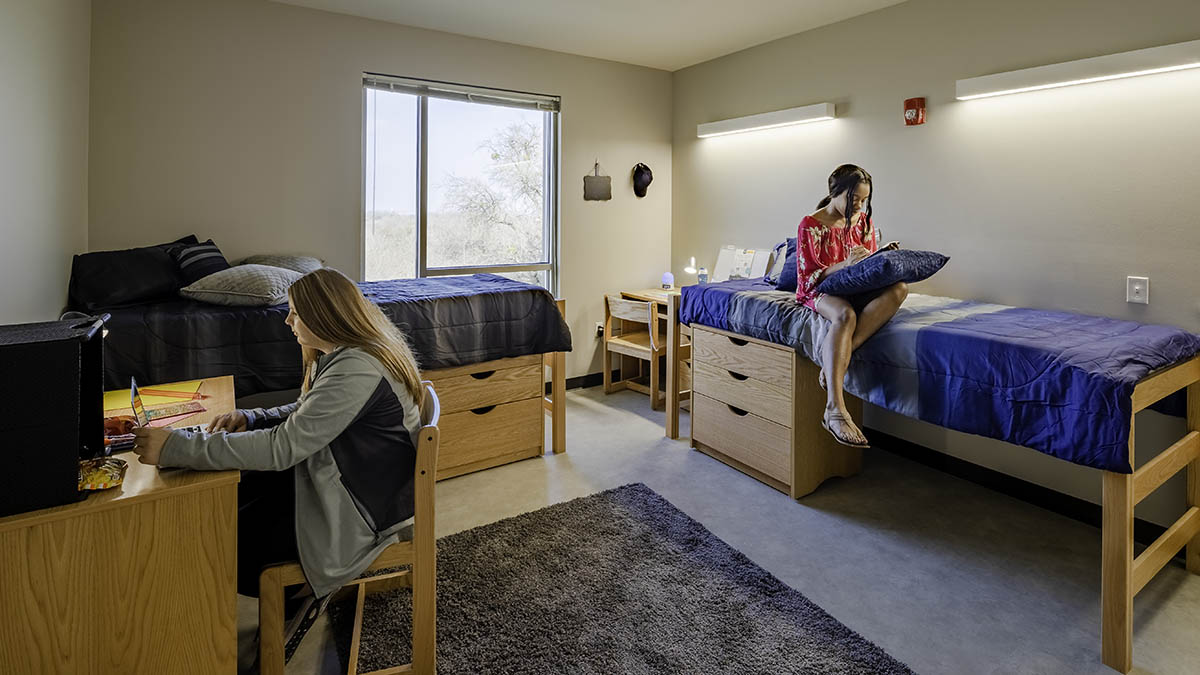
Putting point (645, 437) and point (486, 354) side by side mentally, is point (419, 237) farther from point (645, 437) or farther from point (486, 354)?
point (645, 437)

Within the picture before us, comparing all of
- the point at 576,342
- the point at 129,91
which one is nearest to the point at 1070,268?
the point at 576,342

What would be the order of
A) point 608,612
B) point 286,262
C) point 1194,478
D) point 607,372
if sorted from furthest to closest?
point 607,372, point 286,262, point 1194,478, point 608,612

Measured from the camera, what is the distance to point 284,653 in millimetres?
1504

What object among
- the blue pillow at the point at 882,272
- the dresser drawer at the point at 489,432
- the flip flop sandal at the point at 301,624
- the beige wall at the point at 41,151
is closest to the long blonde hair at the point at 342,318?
the flip flop sandal at the point at 301,624

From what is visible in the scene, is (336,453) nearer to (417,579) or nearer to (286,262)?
(417,579)

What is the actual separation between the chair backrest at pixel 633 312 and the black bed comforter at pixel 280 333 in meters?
1.04

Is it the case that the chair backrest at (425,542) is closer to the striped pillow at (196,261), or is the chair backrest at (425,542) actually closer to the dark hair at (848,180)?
the striped pillow at (196,261)

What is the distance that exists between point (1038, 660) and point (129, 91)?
14.2 feet

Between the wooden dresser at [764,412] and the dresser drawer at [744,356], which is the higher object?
the dresser drawer at [744,356]

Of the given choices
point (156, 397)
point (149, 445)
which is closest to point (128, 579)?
point (149, 445)

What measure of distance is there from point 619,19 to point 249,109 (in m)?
2.09

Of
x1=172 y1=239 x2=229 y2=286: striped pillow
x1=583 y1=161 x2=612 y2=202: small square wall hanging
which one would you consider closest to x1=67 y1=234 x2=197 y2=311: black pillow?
x1=172 y1=239 x2=229 y2=286: striped pillow

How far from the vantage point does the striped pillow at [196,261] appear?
2.93 m

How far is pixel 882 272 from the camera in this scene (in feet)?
8.13
